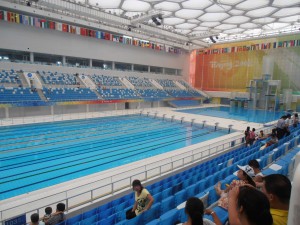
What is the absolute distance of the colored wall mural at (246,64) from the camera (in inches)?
1013

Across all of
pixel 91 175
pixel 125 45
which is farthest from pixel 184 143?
pixel 125 45

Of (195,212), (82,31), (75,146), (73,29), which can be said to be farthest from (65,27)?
(195,212)

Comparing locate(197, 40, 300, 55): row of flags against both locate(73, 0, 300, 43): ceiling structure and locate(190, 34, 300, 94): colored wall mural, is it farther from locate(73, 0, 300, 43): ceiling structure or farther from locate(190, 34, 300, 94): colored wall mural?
locate(73, 0, 300, 43): ceiling structure

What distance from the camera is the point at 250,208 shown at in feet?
3.75

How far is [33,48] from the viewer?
19.3 m

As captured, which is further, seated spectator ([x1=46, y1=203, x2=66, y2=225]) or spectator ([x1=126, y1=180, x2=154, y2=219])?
seated spectator ([x1=46, y1=203, x2=66, y2=225])

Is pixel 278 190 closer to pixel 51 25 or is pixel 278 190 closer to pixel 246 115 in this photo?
pixel 246 115

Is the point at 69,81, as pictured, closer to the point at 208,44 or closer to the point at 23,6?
the point at 23,6

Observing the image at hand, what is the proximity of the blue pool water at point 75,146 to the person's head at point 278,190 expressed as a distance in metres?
6.38

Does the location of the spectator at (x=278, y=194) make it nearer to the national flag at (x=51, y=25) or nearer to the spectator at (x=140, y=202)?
the spectator at (x=140, y=202)

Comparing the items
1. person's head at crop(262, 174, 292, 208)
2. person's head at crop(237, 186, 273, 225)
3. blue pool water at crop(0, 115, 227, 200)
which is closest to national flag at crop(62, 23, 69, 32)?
blue pool water at crop(0, 115, 227, 200)

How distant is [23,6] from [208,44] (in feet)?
79.7

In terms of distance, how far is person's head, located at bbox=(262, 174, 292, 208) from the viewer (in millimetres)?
1402

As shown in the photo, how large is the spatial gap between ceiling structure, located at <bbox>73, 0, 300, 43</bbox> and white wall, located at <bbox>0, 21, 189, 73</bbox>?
5.30 metres
